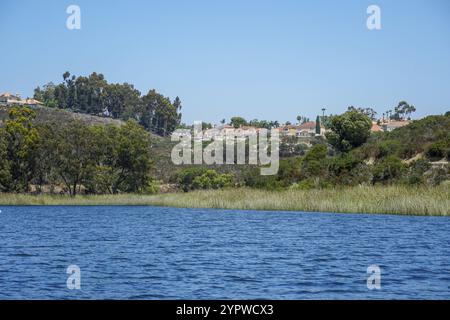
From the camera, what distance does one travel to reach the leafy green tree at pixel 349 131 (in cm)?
8200

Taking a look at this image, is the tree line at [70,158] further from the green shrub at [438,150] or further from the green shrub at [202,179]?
the green shrub at [438,150]

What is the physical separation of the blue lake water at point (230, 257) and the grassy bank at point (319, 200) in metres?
0.93

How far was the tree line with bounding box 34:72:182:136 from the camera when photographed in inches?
6609

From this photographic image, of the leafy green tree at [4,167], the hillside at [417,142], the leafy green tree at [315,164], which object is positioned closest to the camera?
the hillside at [417,142]

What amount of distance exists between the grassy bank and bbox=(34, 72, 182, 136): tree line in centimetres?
10122

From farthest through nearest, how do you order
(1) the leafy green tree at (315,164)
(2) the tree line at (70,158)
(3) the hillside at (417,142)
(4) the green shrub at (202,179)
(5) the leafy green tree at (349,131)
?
(4) the green shrub at (202,179), (5) the leafy green tree at (349,131), (2) the tree line at (70,158), (1) the leafy green tree at (315,164), (3) the hillside at (417,142)

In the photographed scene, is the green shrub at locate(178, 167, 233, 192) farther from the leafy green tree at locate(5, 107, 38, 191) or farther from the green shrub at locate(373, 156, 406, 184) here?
the green shrub at locate(373, 156, 406, 184)

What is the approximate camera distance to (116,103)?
17212 centimetres

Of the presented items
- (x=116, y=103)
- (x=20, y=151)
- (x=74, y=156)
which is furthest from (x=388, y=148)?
(x=116, y=103)

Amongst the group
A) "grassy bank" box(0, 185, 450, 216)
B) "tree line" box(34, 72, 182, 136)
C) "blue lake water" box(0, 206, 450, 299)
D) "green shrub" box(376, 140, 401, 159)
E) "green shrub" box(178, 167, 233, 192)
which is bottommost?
"blue lake water" box(0, 206, 450, 299)

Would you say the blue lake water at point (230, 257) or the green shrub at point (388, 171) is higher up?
the green shrub at point (388, 171)

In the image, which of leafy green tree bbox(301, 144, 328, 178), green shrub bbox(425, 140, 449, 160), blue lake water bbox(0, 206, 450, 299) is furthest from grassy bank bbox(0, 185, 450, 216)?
green shrub bbox(425, 140, 449, 160)

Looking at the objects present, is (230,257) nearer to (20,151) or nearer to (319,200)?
(319,200)

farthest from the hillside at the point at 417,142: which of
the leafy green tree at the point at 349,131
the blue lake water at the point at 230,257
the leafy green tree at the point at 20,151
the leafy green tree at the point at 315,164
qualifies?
the leafy green tree at the point at 20,151
